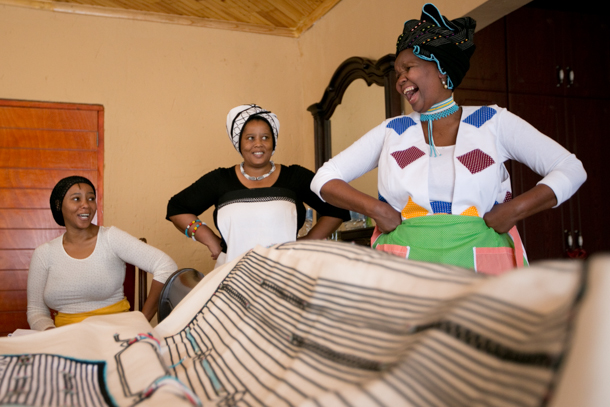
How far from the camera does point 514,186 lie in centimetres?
339

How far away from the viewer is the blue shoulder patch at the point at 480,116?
60.6 inches

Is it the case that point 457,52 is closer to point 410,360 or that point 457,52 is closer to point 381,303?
point 381,303

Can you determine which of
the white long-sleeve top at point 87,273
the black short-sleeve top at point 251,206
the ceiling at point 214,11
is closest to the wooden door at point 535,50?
the ceiling at point 214,11

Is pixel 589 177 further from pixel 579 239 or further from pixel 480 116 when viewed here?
pixel 480 116

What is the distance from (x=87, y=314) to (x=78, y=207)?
0.56 meters

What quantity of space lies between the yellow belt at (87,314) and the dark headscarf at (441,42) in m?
1.79

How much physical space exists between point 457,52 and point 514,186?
2.05 metres

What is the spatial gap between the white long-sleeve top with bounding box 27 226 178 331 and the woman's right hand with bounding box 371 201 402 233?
1306 mm

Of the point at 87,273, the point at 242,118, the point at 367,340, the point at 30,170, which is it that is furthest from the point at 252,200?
the point at 30,170

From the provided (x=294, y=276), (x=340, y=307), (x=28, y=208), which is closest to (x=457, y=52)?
(x=294, y=276)

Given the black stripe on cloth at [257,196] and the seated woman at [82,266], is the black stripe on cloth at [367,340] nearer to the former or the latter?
the black stripe on cloth at [257,196]

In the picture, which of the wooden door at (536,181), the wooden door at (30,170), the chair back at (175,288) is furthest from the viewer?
the wooden door at (30,170)

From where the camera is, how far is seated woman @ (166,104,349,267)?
7.96ft

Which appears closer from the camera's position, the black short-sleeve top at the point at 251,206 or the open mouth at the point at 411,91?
the open mouth at the point at 411,91
